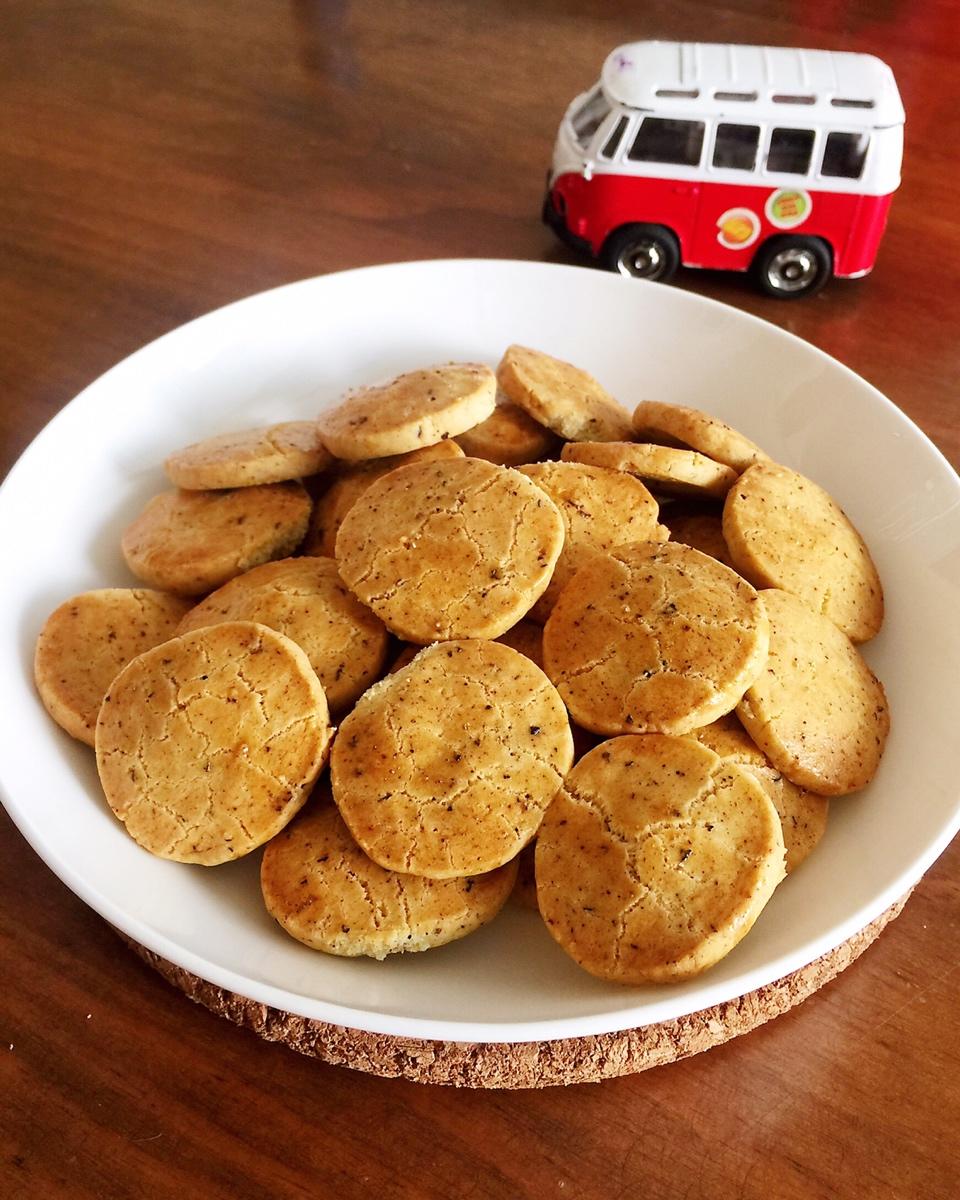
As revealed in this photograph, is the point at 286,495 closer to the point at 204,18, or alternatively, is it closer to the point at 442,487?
the point at 442,487

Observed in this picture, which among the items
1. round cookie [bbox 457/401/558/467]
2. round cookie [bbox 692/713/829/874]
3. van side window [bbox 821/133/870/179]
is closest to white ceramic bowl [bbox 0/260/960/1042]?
round cookie [bbox 692/713/829/874]

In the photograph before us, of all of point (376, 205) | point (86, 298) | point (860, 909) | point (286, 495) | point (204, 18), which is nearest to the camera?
point (860, 909)

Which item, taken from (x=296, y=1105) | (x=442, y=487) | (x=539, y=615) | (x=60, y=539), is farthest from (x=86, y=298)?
(x=296, y=1105)

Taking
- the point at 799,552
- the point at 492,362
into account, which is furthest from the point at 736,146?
the point at 799,552

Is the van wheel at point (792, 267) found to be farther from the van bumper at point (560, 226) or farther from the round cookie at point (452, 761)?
the round cookie at point (452, 761)

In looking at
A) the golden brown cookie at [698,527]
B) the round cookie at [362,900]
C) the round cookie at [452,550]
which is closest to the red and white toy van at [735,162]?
the golden brown cookie at [698,527]

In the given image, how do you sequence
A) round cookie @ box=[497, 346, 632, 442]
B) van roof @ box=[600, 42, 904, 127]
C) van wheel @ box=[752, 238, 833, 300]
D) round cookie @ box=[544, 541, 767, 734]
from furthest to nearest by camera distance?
van wheel @ box=[752, 238, 833, 300] → van roof @ box=[600, 42, 904, 127] → round cookie @ box=[497, 346, 632, 442] → round cookie @ box=[544, 541, 767, 734]

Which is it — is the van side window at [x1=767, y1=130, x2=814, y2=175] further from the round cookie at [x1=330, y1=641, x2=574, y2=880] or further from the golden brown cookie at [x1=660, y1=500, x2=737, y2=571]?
the round cookie at [x1=330, y1=641, x2=574, y2=880]
